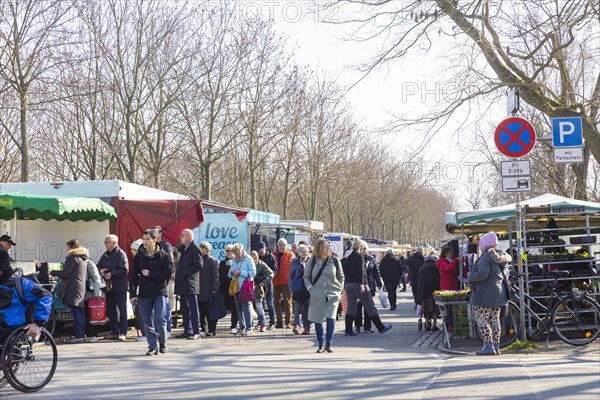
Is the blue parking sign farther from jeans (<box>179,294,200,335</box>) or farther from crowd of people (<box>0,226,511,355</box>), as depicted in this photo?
jeans (<box>179,294,200,335</box>)

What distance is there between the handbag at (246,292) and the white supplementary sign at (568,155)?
6.47m

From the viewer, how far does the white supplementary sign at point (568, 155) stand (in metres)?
12.8

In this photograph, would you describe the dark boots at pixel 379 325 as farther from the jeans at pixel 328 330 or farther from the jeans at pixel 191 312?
the jeans at pixel 191 312

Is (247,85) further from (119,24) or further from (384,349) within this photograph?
(384,349)

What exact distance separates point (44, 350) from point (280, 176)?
1554 inches

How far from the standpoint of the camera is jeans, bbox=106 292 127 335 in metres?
14.9

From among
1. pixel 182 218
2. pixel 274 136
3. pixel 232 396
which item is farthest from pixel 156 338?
pixel 274 136

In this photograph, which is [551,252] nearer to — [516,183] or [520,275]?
[520,275]

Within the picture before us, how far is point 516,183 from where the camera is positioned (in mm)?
12125

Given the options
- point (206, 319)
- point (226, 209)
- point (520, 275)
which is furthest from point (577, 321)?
point (226, 209)

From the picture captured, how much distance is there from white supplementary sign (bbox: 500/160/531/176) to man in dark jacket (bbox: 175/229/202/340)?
5.71m

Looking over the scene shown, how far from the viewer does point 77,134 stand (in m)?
35.6

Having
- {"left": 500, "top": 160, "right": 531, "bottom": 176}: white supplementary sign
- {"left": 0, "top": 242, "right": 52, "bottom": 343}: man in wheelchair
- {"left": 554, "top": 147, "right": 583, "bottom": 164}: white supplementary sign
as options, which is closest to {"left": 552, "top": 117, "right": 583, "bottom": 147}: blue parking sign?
{"left": 554, "top": 147, "right": 583, "bottom": 164}: white supplementary sign

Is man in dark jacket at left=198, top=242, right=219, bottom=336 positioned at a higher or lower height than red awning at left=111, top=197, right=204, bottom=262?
lower
